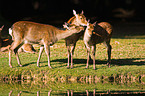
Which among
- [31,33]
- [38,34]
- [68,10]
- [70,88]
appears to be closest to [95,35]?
[38,34]

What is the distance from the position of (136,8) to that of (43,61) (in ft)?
96.1

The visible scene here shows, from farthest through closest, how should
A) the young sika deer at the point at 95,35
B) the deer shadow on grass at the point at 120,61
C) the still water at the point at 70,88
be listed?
the deer shadow on grass at the point at 120,61
the young sika deer at the point at 95,35
the still water at the point at 70,88

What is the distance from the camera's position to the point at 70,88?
12797 mm

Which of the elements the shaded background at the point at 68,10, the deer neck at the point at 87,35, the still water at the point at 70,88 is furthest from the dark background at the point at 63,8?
the still water at the point at 70,88

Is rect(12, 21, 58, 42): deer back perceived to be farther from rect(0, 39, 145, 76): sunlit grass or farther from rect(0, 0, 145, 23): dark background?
rect(0, 0, 145, 23): dark background

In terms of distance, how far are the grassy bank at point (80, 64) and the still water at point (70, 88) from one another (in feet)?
1.70

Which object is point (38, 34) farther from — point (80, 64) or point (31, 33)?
point (80, 64)

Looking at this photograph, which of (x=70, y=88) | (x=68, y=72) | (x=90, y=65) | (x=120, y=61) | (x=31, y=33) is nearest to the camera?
(x=70, y=88)

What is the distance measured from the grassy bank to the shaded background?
61.0ft

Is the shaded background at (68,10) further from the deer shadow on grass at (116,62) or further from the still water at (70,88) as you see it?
the still water at (70,88)

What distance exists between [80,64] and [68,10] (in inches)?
1120

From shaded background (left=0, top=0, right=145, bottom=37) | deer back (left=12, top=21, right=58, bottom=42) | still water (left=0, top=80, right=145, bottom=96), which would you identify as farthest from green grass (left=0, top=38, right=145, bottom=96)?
shaded background (left=0, top=0, right=145, bottom=37)

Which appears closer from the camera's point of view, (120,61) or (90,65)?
(90,65)

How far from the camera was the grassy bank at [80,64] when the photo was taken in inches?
566
